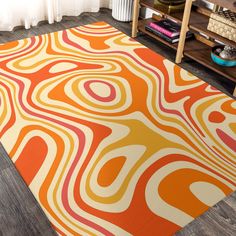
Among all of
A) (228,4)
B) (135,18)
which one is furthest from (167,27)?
(228,4)

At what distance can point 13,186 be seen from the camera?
1677 millimetres

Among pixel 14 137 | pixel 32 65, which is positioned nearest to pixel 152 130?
pixel 14 137

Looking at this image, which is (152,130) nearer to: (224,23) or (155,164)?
(155,164)

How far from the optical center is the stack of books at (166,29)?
9.25ft

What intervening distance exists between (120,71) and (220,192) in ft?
4.33

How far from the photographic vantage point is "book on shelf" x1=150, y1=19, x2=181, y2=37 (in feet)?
9.28

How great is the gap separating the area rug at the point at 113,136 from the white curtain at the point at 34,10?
→ 330 millimetres

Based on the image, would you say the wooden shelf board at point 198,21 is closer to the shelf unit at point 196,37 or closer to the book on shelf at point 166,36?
the shelf unit at point 196,37

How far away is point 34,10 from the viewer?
10.3 feet

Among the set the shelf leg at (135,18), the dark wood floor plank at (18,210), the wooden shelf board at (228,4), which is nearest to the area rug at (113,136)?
the dark wood floor plank at (18,210)

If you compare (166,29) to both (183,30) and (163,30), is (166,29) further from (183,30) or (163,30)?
(183,30)

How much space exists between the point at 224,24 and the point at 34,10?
184 cm

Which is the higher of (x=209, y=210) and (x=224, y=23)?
(x=224, y=23)

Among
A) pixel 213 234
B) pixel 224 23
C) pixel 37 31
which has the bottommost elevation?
pixel 213 234
